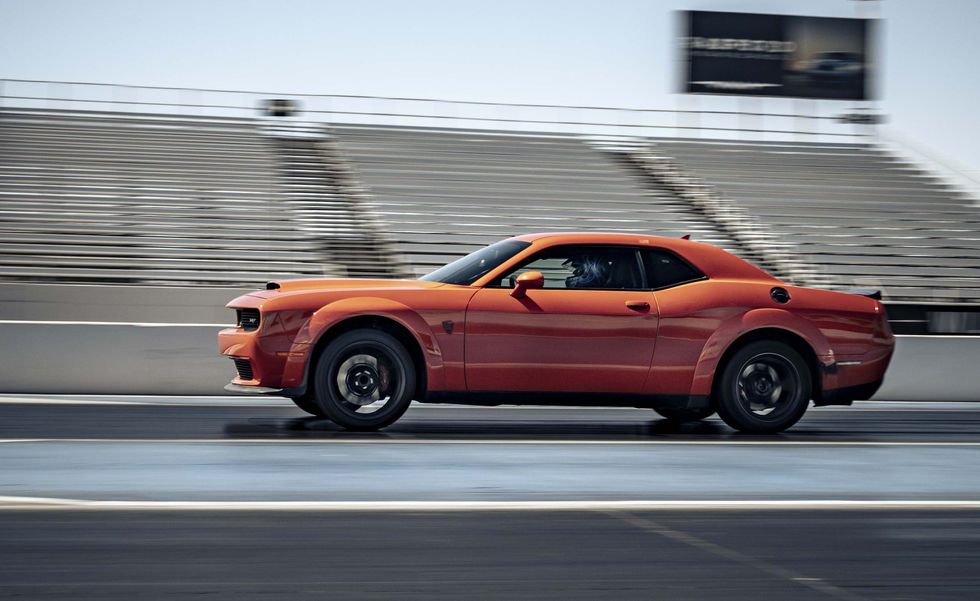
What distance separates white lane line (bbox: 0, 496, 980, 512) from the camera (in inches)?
227

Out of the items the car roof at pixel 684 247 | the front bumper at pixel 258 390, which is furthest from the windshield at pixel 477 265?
the front bumper at pixel 258 390

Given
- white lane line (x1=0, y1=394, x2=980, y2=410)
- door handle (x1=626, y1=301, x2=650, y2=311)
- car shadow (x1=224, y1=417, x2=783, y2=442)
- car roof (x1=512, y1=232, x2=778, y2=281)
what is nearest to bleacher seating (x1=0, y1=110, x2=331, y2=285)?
white lane line (x1=0, y1=394, x2=980, y2=410)

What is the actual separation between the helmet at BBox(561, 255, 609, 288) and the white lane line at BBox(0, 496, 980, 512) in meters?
3.24

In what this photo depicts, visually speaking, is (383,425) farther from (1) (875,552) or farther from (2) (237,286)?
(2) (237,286)

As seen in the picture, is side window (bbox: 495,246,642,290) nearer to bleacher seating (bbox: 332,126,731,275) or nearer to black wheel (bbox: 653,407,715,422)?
black wheel (bbox: 653,407,715,422)

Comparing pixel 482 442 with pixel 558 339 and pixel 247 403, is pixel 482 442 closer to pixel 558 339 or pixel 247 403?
pixel 558 339

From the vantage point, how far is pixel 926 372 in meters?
14.2

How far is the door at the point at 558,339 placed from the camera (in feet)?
29.5

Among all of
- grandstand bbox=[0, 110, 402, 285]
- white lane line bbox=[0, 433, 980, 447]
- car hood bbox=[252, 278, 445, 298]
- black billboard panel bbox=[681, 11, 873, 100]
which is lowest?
white lane line bbox=[0, 433, 980, 447]

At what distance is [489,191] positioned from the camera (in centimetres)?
2183

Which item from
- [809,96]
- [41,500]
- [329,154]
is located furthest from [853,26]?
[41,500]

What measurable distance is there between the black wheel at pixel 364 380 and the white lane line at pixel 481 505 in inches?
113

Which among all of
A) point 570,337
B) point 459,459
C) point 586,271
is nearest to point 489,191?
point 586,271

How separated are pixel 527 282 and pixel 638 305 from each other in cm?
85
